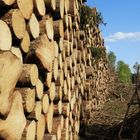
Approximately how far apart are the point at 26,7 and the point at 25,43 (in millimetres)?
271

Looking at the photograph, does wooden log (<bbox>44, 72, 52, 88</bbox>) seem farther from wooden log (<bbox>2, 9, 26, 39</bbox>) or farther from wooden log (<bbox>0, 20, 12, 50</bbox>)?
wooden log (<bbox>0, 20, 12, 50</bbox>)

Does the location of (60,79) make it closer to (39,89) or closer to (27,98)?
(39,89)

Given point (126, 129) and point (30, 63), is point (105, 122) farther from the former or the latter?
point (30, 63)

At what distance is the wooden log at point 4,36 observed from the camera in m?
2.54

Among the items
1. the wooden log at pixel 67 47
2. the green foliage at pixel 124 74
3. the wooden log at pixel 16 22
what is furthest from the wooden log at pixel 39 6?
the green foliage at pixel 124 74

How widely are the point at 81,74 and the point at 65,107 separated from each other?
2.08 meters

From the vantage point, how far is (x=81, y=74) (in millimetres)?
7047

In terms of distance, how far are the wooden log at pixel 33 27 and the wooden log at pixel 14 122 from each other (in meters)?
0.60

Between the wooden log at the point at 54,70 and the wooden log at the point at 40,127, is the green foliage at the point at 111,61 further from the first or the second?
the wooden log at the point at 40,127

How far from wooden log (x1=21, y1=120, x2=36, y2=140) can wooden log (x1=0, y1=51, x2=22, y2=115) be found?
1.76 feet

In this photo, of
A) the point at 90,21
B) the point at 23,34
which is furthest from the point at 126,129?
the point at 23,34

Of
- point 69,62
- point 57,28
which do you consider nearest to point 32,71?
point 57,28

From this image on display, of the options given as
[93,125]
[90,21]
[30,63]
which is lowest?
[93,125]

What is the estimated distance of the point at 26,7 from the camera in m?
3.09
